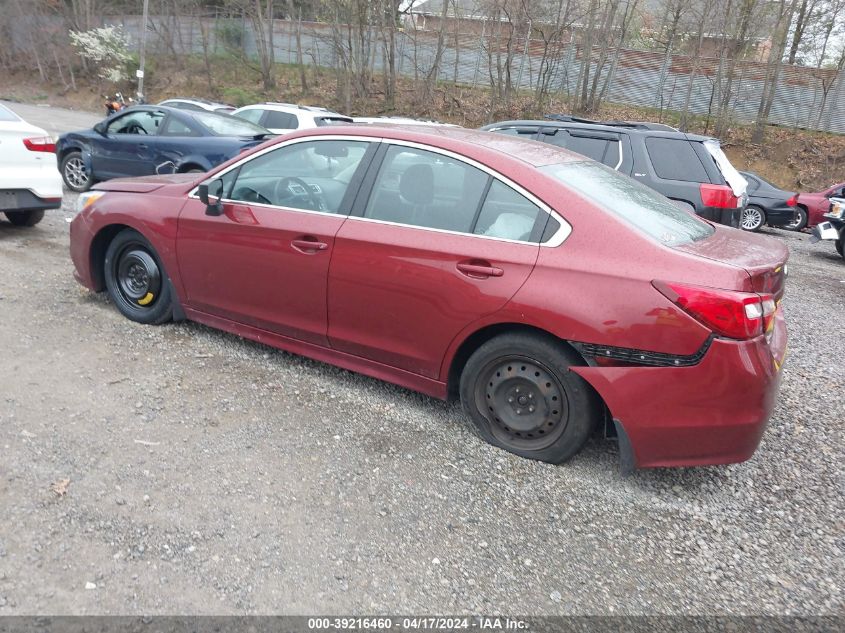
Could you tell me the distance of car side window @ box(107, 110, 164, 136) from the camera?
9.89m

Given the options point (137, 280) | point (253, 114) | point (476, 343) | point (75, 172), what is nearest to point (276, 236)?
point (476, 343)

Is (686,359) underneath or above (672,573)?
above

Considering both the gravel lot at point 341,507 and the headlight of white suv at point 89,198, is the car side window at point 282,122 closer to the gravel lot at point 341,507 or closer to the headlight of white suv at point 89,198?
the headlight of white suv at point 89,198

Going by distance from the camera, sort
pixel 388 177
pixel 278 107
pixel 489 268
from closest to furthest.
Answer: pixel 489 268, pixel 388 177, pixel 278 107

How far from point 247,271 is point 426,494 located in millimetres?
1988

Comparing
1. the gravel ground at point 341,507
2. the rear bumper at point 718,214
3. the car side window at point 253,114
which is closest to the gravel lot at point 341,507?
the gravel ground at point 341,507

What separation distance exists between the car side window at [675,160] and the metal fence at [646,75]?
21.1 metres

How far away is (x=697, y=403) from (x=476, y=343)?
3.90 feet

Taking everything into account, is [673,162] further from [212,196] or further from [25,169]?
[25,169]

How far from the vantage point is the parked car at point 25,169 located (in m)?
6.82

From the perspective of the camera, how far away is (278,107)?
1375 cm

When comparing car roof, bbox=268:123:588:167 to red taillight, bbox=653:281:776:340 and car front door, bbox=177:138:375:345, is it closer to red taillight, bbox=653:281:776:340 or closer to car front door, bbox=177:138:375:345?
car front door, bbox=177:138:375:345

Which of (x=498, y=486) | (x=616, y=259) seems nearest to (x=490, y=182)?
(x=616, y=259)

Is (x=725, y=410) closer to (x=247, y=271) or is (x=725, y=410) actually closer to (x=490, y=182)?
(x=490, y=182)
